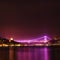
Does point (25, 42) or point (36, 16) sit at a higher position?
point (36, 16)

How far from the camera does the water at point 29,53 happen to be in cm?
336

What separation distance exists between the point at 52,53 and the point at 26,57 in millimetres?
339

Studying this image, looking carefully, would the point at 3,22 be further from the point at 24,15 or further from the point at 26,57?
the point at 26,57

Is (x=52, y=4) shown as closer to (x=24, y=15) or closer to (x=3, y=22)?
(x=24, y=15)

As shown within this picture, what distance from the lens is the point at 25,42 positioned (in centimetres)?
339

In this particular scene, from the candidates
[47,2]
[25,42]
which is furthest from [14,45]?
[47,2]

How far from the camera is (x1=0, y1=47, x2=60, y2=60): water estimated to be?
336 cm

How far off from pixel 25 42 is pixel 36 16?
0.37 meters

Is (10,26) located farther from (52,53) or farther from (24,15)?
(52,53)

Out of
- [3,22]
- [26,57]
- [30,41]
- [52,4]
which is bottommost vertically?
[26,57]

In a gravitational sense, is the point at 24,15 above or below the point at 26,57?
above

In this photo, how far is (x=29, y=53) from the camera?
11.2ft

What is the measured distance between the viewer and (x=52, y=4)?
11.1 ft

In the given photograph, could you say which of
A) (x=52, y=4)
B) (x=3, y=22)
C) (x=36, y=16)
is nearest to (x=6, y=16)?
(x=3, y=22)
